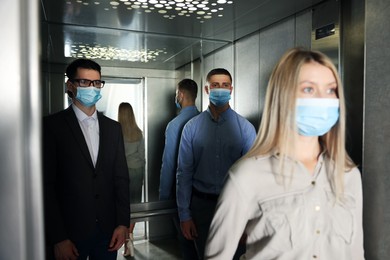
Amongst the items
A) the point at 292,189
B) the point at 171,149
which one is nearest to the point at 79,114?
the point at 171,149

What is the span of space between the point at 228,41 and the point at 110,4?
1.44 m

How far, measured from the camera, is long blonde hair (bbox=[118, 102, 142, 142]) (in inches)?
125

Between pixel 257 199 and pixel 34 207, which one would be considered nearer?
pixel 34 207

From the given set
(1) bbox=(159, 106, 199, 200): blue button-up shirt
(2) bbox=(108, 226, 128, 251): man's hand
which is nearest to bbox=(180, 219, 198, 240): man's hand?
(2) bbox=(108, 226, 128, 251): man's hand

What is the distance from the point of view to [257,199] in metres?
1.06

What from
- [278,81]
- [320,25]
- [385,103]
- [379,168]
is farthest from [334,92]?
[320,25]

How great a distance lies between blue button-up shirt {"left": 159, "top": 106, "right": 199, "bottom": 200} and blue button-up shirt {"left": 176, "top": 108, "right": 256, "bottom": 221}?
53 cm

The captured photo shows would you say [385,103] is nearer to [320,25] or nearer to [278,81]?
[278,81]

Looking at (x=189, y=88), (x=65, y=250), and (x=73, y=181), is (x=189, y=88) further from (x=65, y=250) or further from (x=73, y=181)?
(x=65, y=250)

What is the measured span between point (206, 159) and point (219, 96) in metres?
0.49

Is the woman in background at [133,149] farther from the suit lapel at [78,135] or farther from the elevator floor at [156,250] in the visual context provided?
the suit lapel at [78,135]

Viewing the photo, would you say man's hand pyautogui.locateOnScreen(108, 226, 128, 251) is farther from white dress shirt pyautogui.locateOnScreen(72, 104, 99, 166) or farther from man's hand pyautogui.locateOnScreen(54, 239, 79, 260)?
white dress shirt pyautogui.locateOnScreen(72, 104, 99, 166)

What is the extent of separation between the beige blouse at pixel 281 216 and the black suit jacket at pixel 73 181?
95 cm

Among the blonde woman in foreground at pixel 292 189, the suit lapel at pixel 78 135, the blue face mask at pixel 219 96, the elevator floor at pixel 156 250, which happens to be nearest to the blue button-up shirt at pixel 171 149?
the blue face mask at pixel 219 96
